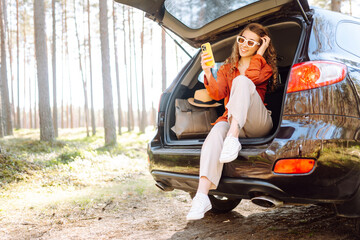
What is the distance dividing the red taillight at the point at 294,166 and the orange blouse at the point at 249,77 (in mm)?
723

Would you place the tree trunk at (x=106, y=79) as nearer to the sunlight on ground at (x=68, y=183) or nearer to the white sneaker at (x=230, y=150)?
the sunlight on ground at (x=68, y=183)

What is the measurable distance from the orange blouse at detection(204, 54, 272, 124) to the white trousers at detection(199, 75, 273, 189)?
22 centimetres

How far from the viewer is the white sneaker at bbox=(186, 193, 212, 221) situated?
2.17 metres

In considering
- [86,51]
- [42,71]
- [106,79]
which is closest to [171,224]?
[106,79]

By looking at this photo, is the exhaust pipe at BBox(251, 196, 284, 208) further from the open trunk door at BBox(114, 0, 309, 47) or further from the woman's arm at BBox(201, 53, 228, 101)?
the open trunk door at BBox(114, 0, 309, 47)

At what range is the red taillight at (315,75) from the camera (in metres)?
1.97

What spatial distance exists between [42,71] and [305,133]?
34.3ft

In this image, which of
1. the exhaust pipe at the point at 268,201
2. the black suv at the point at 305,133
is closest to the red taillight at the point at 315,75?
the black suv at the point at 305,133

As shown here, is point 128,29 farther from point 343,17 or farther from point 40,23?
point 343,17

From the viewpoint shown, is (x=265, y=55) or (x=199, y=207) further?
(x=265, y=55)

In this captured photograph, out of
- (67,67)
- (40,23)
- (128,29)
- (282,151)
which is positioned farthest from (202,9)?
(67,67)

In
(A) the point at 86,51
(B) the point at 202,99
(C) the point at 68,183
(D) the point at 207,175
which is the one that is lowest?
(C) the point at 68,183

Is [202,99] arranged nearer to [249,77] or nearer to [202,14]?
[249,77]

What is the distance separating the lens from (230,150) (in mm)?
2150
